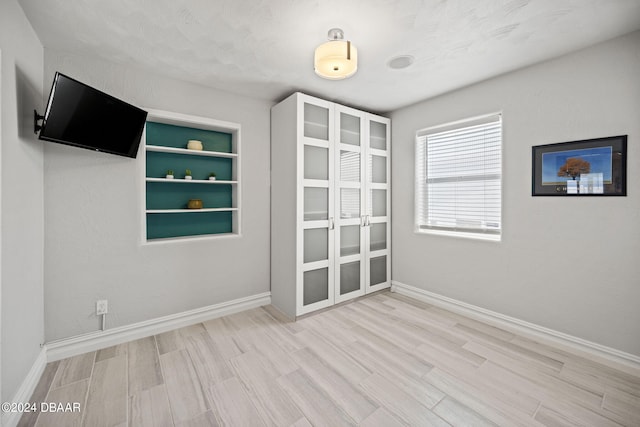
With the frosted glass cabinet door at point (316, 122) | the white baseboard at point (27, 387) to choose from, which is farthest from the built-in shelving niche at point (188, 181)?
the white baseboard at point (27, 387)

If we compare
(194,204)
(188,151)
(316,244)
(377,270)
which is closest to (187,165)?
(188,151)

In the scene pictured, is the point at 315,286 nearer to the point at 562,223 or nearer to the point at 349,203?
the point at 349,203

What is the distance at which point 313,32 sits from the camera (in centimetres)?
205

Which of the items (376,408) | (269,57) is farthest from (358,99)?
(376,408)

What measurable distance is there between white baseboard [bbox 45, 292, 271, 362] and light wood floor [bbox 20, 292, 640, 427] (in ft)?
0.27

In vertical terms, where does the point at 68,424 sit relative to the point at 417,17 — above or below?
below

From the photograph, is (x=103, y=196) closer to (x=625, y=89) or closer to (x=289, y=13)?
(x=289, y=13)

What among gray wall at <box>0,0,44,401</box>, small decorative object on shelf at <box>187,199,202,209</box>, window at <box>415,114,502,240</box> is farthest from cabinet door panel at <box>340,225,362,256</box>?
gray wall at <box>0,0,44,401</box>

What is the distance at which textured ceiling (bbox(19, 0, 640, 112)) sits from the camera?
1.79 metres

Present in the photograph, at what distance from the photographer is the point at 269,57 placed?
242 cm

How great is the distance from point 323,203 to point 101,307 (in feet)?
7.92

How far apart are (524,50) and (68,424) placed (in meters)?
4.30

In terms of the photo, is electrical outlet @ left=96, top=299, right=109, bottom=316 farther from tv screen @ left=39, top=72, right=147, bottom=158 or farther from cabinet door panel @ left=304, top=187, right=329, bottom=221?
cabinet door panel @ left=304, top=187, right=329, bottom=221

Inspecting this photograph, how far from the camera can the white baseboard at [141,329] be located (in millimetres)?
2307
